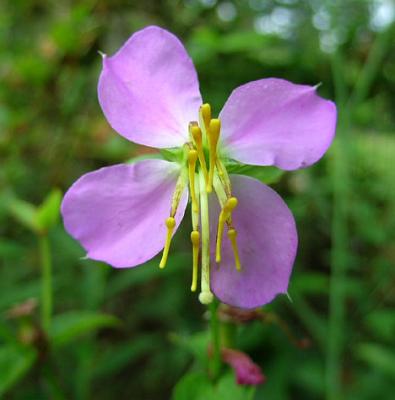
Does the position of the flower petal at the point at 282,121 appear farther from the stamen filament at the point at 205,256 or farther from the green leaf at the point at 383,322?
the green leaf at the point at 383,322

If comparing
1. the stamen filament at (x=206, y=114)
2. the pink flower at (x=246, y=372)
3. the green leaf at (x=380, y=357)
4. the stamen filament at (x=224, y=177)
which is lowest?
the green leaf at (x=380, y=357)

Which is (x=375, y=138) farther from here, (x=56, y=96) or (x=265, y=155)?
(x=265, y=155)

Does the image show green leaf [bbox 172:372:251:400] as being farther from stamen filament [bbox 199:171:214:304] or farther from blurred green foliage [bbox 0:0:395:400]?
blurred green foliage [bbox 0:0:395:400]

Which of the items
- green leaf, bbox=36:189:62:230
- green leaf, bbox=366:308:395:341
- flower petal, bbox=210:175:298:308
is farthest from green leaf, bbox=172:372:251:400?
green leaf, bbox=366:308:395:341

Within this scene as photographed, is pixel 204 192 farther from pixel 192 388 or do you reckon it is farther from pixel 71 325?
pixel 71 325

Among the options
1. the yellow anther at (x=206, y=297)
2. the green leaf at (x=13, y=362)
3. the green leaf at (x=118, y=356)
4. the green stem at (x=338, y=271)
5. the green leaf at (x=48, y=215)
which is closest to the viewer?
the yellow anther at (x=206, y=297)

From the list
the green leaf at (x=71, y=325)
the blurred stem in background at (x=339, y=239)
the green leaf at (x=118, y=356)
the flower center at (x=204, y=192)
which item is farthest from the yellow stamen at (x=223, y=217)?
the green leaf at (x=118, y=356)
